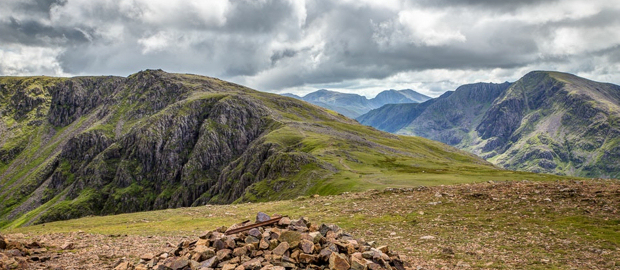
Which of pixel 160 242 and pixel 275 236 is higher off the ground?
pixel 275 236

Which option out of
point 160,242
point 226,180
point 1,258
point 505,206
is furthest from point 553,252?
point 226,180

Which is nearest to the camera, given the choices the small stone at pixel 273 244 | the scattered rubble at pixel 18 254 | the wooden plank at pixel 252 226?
the small stone at pixel 273 244

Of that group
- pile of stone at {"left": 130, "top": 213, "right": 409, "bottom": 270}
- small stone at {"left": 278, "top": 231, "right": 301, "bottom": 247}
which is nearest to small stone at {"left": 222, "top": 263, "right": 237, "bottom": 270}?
pile of stone at {"left": 130, "top": 213, "right": 409, "bottom": 270}

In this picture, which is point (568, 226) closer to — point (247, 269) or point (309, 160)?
point (247, 269)

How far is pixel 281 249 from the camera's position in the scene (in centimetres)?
1867

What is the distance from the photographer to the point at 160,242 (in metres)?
30.7

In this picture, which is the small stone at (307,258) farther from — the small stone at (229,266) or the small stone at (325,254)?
the small stone at (229,266)

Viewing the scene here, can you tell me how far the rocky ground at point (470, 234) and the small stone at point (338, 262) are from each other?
543 cm

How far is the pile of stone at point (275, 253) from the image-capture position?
17.7 metres

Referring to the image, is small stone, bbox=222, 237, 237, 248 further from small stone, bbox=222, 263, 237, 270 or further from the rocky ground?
the rocky ground

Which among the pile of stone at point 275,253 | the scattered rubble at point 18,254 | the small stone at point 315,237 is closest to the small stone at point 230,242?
the pile of stone at point 275,253

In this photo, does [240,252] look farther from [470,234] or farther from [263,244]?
[470,234]

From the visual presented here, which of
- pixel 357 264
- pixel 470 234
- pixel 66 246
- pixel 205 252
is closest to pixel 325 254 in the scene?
pixel 357 264

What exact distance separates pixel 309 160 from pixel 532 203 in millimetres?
96243
